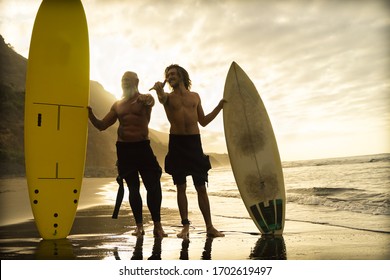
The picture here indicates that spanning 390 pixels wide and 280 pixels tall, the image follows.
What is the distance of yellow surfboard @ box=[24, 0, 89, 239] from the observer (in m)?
3.54

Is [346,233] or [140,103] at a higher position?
[140,103]

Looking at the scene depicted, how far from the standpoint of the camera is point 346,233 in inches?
135

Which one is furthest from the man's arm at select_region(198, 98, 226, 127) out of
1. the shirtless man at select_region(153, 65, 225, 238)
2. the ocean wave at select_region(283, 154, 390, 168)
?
the ocean wave at select_region(283, 154, 390, 168)

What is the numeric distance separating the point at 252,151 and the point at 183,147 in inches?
27.4

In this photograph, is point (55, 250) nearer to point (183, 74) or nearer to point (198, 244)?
point (198, 244)

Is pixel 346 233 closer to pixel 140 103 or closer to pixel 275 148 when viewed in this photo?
pixel 275 148

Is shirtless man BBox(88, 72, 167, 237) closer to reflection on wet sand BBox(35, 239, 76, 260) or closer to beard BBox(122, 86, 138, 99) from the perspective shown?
beard BBox(122, 86, 138, 99)

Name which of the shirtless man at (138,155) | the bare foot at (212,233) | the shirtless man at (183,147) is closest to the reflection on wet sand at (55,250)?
the shirtless man at (138,155)

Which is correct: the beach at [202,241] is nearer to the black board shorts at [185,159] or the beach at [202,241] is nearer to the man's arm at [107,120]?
the black board shorts at [185,159]

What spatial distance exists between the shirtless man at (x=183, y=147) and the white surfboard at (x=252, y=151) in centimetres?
41

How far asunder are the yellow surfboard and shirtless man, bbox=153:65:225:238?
86 centimetres

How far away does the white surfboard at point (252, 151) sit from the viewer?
11.7 ft
